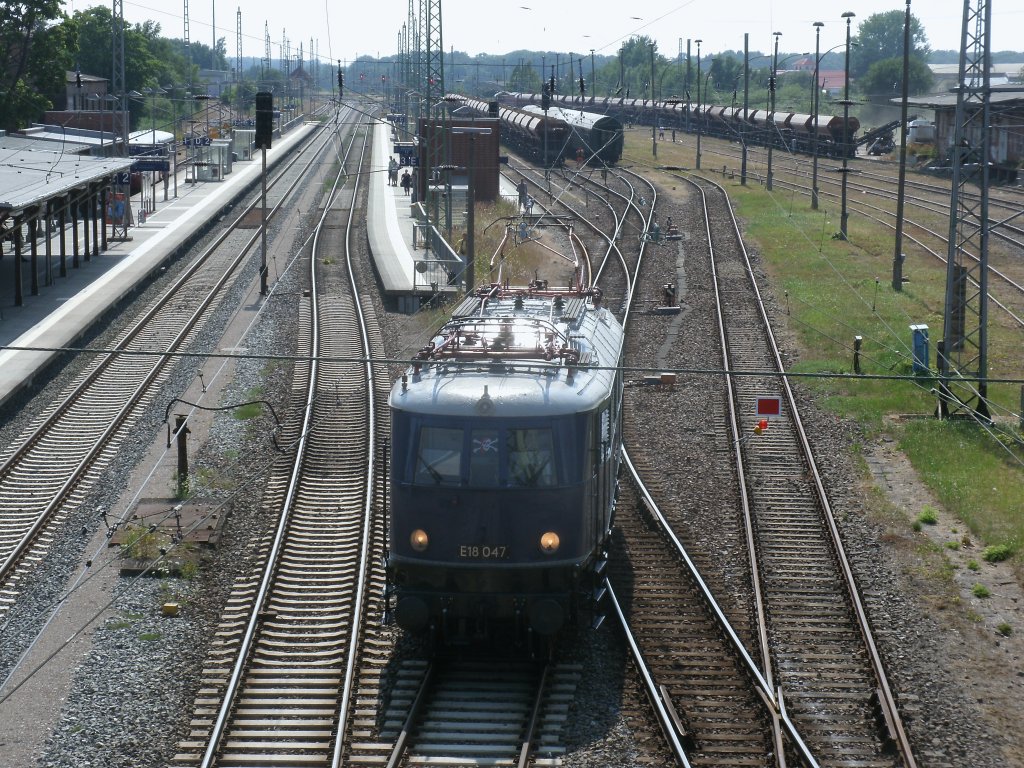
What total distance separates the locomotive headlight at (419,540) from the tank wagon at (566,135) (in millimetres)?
42439

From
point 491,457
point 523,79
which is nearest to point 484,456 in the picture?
point 491,457

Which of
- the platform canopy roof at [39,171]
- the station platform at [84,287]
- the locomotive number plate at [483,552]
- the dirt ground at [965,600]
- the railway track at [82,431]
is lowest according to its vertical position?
the dirt ground at [965,600]

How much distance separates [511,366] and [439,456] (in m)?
1.11

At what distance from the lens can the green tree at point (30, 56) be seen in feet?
184

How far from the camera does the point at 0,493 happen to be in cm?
1652

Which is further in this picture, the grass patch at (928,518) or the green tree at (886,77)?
the green tree at (886,77)

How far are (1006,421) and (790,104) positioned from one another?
89949mm

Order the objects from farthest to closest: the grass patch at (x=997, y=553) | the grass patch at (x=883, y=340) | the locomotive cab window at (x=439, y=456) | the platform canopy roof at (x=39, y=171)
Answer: the platform canopy roof at (x=39, y=171) < the grass patch at (x=883, y=340) < the grass patch at (x=997, y=553) < the locomotive cab window at (x=439, y=456)

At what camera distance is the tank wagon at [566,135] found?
5753 centimetres

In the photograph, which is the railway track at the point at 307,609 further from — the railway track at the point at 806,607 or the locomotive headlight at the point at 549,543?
the railway track at the point at 806,607

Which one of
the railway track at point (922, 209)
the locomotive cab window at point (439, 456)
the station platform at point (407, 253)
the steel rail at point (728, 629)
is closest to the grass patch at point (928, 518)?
the steel rail at point (728, 629)

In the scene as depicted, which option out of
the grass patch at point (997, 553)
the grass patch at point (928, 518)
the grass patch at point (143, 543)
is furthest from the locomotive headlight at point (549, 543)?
the grass patch at point (928, 518)

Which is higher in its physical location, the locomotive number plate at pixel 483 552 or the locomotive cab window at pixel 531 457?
the locomotive cab window at pixel 531 457

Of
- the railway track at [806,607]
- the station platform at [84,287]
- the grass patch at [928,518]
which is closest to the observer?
the railway track at [806,607]
